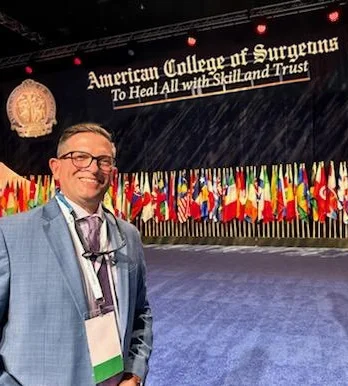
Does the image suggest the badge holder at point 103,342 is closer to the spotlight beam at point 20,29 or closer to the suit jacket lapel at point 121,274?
the suit jacket lapel at point 121,274

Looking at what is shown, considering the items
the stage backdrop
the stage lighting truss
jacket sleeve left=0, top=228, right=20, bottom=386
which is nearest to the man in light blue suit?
jacket sleeve left=0, top=228, right=20, bottom=386

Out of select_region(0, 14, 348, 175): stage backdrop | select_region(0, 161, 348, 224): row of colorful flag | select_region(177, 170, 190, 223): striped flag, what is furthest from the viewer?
select_region(177, 170, 190, 223): striped flag

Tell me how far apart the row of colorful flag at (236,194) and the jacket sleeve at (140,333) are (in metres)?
4.60

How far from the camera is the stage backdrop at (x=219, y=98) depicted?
20.6 feet

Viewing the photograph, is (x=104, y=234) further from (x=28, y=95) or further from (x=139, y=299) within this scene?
(x=28, y=95)

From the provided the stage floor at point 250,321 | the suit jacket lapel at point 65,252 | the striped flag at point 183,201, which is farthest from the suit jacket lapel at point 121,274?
the striped flag at point 183,201

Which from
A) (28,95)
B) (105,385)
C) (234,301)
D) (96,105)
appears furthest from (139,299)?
(28,95)

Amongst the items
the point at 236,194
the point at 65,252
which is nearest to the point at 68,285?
the point at 65,252

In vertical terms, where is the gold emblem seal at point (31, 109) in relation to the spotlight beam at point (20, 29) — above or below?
below

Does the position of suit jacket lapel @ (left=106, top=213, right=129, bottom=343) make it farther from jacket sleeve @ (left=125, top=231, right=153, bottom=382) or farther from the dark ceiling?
the dark ceiling

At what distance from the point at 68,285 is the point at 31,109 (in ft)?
26.1

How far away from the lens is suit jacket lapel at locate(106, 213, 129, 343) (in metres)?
1.01

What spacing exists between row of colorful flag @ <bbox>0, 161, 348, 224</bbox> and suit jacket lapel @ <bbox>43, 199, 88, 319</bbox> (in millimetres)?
4762

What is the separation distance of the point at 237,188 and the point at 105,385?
18.9 feet
